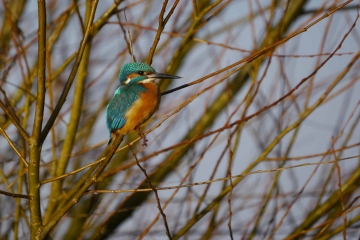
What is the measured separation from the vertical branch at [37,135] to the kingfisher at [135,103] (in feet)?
1.81

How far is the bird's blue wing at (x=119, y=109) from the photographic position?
107 inches

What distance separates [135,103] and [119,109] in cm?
9

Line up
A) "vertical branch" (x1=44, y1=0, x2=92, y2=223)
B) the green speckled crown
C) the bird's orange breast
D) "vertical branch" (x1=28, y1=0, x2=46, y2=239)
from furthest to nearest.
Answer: "vertical branch" (x1=44, y1=0, x2=92, y2=223), the green speckled crown, the bird's orange breast, "vertical branch" (x1=28, y1=0, x2=46, y2=239)

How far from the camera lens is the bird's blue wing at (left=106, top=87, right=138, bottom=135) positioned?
2.71m

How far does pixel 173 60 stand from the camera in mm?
3396

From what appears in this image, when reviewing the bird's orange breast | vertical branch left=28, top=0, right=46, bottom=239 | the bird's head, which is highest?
the bird's head

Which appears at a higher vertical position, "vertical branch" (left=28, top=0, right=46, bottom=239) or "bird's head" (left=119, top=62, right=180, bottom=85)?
"bird's head" (left=119, top=62, right=180, bottom=85)

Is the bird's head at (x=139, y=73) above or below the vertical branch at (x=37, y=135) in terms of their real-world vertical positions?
above

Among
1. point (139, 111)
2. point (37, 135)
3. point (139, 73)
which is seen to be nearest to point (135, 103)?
point (139, 111)

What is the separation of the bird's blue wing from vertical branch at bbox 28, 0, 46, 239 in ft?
1.82

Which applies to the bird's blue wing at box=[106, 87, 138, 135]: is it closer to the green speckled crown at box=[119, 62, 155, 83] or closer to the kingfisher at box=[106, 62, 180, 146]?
the kingfisher at box=[106, 62, 180, 146]

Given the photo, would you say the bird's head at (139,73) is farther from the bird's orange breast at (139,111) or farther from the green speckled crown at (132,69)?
the bird's orange breast at (139,111)

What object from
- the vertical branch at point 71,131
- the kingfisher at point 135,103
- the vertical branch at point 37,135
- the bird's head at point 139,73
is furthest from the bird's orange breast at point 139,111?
the vertical branch at point 71,131

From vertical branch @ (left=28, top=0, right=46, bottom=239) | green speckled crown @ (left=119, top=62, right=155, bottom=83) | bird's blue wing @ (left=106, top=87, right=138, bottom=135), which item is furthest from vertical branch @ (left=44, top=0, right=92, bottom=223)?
vertical branch @ (left=28, top=0, right=46, bottom=239)
